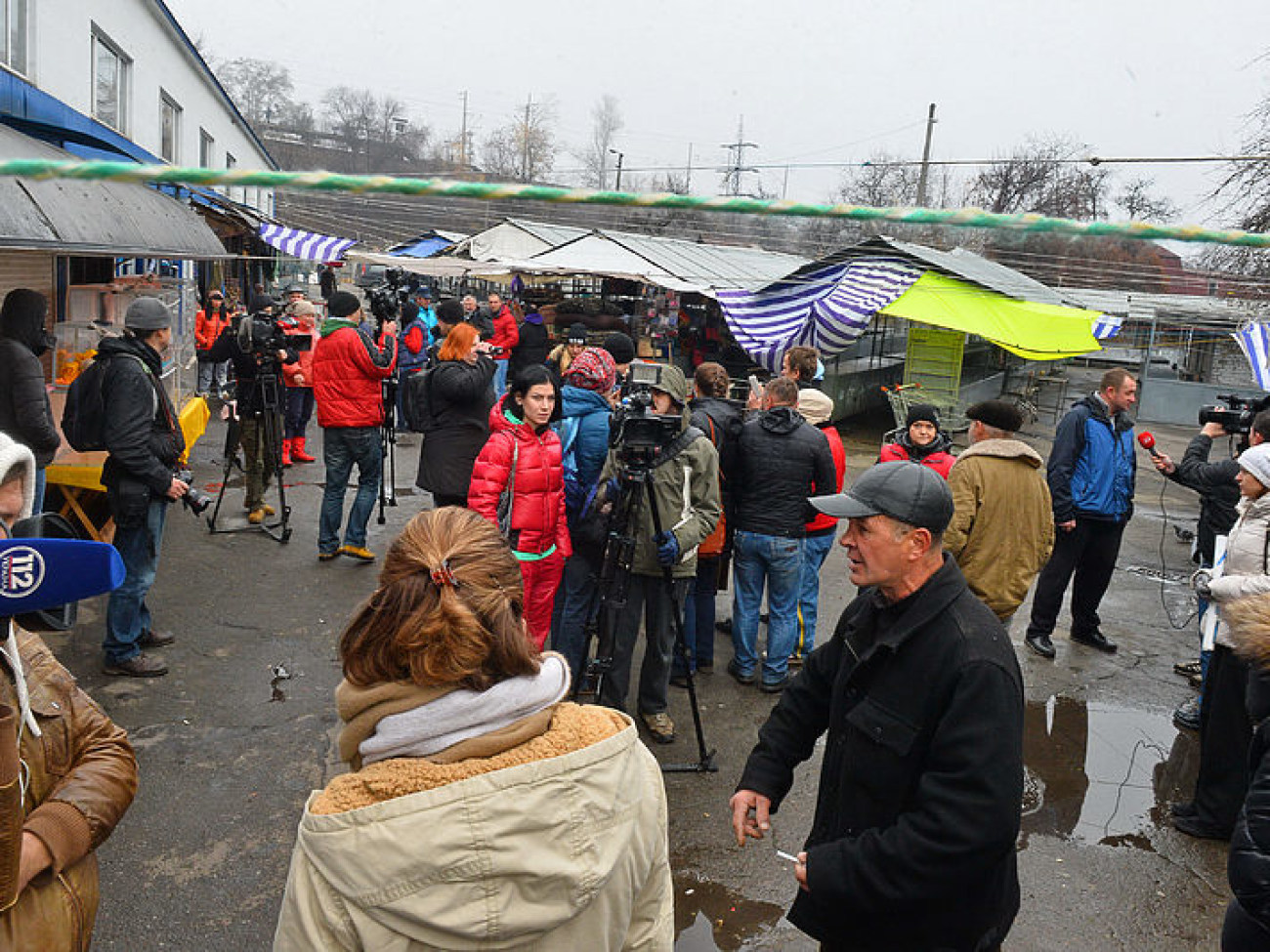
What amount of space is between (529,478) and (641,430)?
632 mm

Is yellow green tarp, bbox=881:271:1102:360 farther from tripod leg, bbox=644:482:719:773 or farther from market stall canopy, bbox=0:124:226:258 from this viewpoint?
market stall canopy, bbox=0:124:226:258

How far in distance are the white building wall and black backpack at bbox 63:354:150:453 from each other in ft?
4.27

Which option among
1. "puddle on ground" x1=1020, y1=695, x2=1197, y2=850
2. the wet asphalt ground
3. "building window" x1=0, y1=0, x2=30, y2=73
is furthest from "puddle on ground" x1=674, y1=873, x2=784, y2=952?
"building window" x1=0, y1=0, x2=30, y2=73

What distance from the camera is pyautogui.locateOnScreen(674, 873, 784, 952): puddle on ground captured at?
134 inches

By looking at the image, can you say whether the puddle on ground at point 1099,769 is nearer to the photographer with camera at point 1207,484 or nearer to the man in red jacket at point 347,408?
the photographer with camera at point 1207,484

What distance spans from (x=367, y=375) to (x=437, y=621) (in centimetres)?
550

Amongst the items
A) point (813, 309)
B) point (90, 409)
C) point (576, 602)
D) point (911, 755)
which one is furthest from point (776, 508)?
point (813, 309)

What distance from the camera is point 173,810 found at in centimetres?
388

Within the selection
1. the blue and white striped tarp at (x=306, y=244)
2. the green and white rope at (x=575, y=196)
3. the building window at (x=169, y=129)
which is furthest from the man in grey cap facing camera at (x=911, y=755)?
the building window at (x=169, y=129)

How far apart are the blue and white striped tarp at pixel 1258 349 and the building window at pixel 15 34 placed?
40.1 feet

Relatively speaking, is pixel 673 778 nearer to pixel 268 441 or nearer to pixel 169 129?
pixel 268 441

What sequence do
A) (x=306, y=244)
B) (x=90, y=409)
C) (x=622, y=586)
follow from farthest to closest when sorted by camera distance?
1. (x=306, y=244)
2. (x=90, y=409)
3. (x=622, y=586)

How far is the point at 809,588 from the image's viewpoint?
19.3 feet

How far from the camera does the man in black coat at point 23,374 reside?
4922 millimetres
